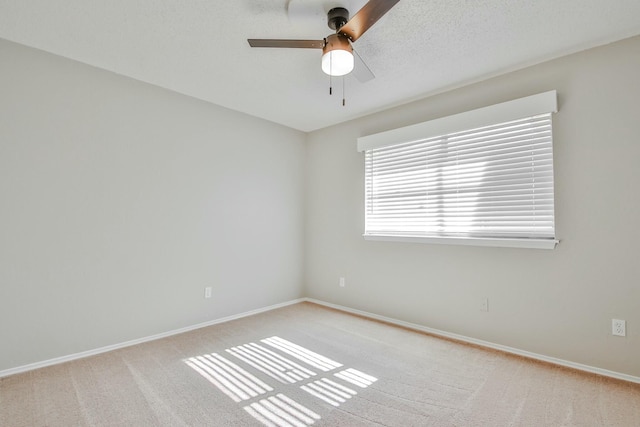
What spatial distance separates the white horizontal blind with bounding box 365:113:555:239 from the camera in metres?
2.51

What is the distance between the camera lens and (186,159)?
3.18m

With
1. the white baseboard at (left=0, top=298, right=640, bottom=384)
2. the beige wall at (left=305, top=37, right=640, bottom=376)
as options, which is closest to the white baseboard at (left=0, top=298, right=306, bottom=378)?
the white baseboard at (left=0, top=298, right=640, bottom=384)

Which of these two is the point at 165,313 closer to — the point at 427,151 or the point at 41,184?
the point at 41,184

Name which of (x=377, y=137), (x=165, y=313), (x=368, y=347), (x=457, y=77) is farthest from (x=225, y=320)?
(x=457, y=77)

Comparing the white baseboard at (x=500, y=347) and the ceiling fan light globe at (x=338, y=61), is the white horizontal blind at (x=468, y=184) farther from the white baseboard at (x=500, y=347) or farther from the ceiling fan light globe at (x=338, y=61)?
Result: the ceiling fan light globe at (x=338, y=61)

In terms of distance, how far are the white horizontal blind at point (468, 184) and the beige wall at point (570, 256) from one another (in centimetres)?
13

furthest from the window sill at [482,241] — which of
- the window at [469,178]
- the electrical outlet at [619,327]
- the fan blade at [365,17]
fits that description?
the fan blade at [365,17]

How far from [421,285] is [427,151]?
141 centimetres

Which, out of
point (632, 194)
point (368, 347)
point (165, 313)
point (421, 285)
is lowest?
point (368, 347)

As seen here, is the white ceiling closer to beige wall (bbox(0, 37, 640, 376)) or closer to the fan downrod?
the fan downrod

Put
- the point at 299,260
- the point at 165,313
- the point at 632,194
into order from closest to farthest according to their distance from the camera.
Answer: the point at 632,194, the point at 165,313, the point at 299,260

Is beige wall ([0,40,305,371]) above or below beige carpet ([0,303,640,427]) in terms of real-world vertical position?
above

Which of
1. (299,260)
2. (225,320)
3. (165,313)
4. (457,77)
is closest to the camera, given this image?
(457,77)

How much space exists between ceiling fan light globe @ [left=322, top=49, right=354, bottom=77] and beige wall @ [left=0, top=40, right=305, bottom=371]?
1.91 meters
